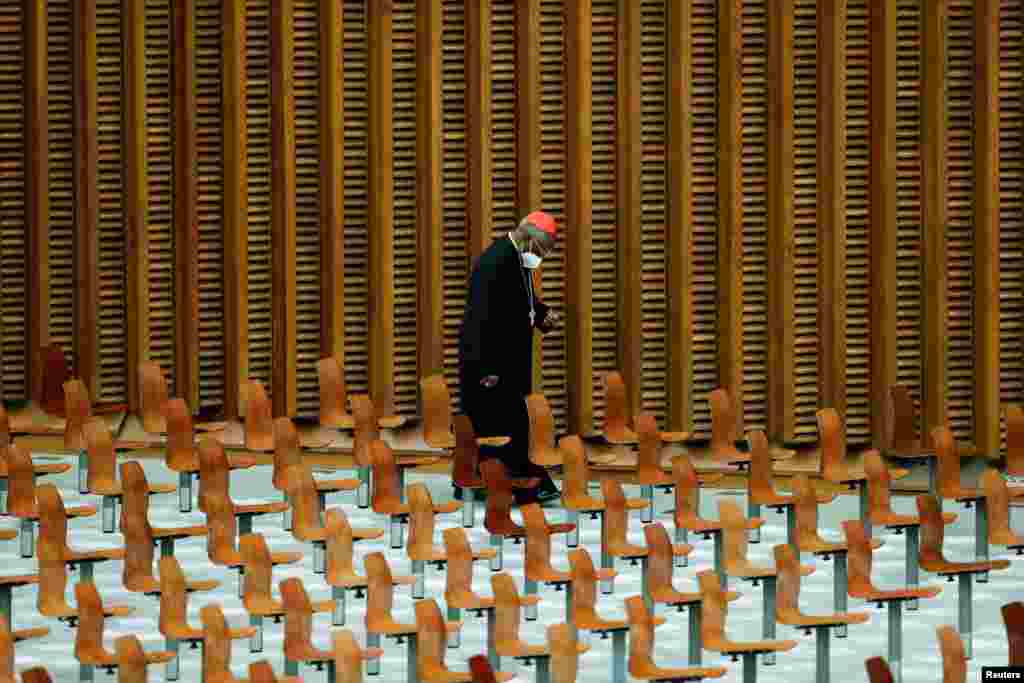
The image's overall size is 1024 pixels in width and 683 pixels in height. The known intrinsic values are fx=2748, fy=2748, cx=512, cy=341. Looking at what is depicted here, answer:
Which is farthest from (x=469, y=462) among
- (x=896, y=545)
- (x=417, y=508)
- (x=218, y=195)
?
(x=218, y=195)

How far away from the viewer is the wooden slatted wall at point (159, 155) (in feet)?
29.6

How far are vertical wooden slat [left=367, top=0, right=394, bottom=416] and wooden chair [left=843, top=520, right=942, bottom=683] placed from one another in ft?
8.51

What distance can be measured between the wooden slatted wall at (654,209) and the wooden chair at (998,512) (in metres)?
1.79

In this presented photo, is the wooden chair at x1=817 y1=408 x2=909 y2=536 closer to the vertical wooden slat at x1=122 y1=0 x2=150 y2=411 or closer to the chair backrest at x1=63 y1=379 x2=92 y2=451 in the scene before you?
the chair backrest at x1=63 y1=379 x2=92 y2=451

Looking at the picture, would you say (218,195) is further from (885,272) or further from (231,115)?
(885,272)

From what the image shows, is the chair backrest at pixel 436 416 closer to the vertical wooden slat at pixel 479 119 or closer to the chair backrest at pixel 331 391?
the chair backrest at pixel 331 391

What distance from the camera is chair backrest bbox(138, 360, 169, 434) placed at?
8258mm

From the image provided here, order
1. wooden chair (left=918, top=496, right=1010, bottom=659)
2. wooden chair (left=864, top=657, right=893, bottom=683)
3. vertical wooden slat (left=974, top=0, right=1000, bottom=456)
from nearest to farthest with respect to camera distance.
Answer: wooden chair (left=864, top=657, right=893, bottom=683), wooden chair (left=918, top=496, right=1010, bottom=659), vertical wooden slat (left=974, top=0, right=1000, bottom=456)

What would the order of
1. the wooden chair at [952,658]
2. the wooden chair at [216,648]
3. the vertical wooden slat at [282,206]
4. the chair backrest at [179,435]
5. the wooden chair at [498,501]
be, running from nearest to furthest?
the wooden chair at [952,658]
the wooden chair at [216,648]
the wooden chair at [498,501]
the chair backrest at [179,435]
the vertical wooden slat at [282,206]

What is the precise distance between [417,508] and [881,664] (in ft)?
5.93

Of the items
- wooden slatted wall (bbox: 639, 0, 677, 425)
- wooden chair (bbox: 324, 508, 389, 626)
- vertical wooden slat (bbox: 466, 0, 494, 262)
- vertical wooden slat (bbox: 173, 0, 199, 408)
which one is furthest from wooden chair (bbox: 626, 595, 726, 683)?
vertical wooden slat (bbox: 173, 0, 199, 408)

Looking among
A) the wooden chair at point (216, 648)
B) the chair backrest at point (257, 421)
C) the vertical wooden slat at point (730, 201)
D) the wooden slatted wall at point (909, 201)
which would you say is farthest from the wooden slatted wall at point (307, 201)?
the wooden chair at point (216, 648)

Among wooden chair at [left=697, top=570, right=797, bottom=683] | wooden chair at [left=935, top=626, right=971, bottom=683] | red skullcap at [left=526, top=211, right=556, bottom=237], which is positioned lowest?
wooden chair at [left=697, top=570, right=797, bottom=683]

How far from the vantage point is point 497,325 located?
8164 mm
